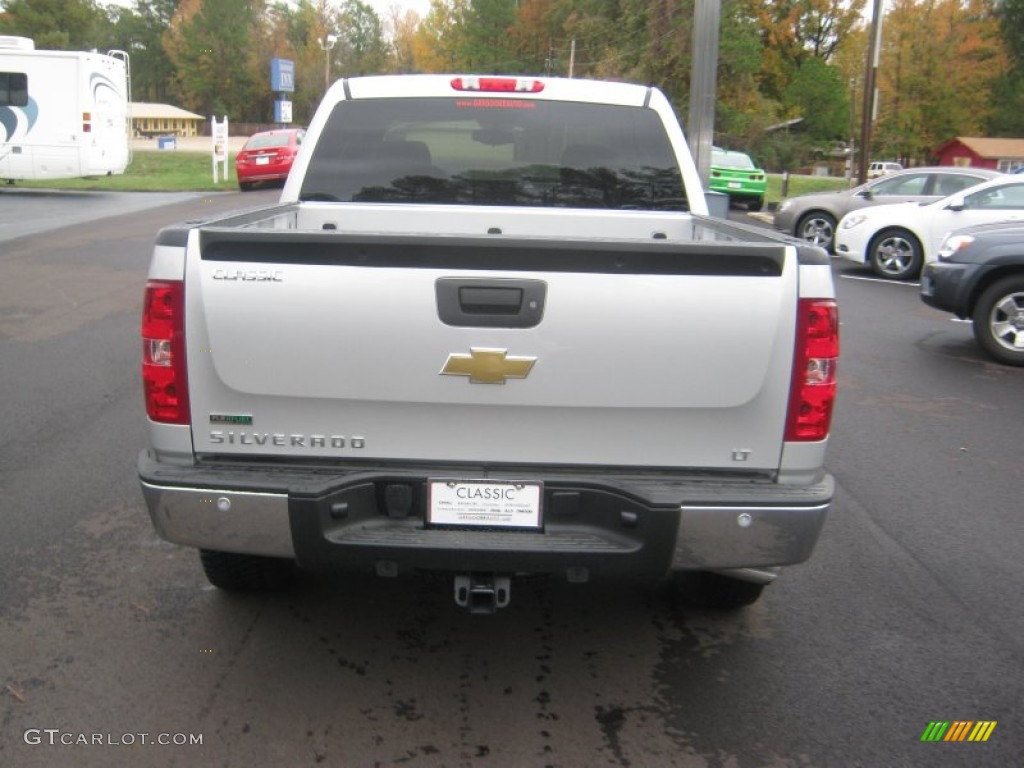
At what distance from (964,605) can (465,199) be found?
116 inches

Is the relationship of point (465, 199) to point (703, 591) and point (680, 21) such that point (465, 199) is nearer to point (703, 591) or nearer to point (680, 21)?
point (703, 591)

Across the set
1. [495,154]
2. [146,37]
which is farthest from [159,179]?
[146,37]

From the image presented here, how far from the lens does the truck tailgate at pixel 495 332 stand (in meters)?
3.17

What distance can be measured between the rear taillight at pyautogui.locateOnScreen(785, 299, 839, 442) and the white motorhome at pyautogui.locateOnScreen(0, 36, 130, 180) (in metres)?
24.8

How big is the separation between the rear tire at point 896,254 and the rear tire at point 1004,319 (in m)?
5.27

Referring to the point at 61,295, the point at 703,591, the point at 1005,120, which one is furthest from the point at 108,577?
the point at 1005,120

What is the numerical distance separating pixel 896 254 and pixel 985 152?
167ft

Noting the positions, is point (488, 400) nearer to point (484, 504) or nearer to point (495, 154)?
point (484, 504)

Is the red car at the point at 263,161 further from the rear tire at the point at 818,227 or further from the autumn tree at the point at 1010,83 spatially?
the autumn tree at the point at 1010,83

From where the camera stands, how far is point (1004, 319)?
9703 millimetres

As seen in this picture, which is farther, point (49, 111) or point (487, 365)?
point (49, 111)

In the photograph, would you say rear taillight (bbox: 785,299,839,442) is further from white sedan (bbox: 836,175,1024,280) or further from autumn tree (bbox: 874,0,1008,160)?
autumn tree (bbox: 874,0,1008,160)
